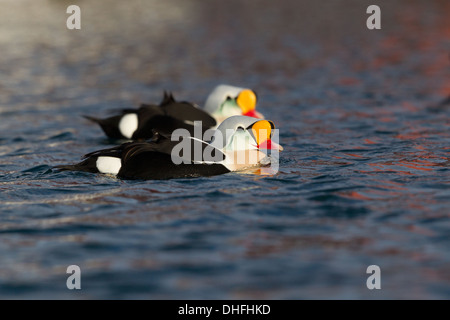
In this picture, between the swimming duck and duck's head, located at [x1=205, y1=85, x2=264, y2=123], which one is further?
duck's head, located at [x1=205, y1=85, x2=264, y2=123]

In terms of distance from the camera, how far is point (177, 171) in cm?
682

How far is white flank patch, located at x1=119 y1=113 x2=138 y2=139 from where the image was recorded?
948cm

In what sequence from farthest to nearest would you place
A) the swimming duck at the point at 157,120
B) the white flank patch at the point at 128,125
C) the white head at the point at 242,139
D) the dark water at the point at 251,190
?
1. the white flank patch at the point at 128,125
2. the swimming duck at the point at 157,120
3. the white head at the point at 242,139
4. the dark water at the point at 251,190

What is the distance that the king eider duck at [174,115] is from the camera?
30.0ft

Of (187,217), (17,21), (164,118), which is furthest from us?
(17,21)

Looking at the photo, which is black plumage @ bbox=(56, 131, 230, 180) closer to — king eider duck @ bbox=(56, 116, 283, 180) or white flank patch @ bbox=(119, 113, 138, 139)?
king eider duck @ bbox=(56, 116, 283, 180)

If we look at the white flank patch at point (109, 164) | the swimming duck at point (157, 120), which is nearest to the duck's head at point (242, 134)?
the white flank patch at point (109, 164)

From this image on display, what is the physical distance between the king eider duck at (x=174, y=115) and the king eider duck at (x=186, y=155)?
127 centimetres

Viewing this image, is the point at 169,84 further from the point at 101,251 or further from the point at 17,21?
the point at 17,21

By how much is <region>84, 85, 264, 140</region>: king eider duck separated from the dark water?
1.25 feet

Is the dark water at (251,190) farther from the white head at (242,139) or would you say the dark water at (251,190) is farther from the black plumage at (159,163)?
the white head at (242,139)

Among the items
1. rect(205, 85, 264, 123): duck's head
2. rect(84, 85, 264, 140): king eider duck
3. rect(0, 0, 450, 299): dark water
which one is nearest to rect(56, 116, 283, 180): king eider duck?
rect(0, 0, 450, 299): dark water

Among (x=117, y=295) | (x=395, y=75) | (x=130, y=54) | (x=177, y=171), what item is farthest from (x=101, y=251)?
(x=130, y=54)
